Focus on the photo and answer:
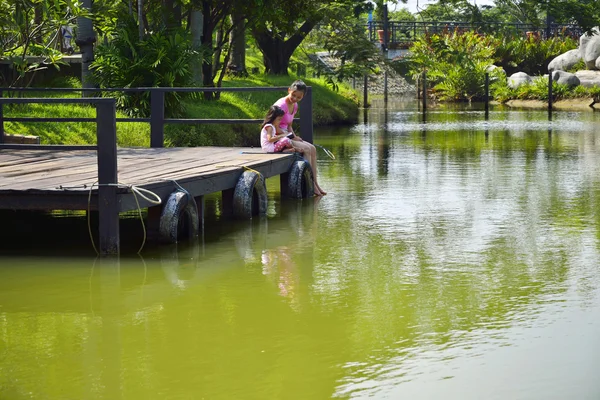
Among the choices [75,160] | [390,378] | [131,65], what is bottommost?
[390,378]

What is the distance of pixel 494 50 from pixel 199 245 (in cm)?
4641

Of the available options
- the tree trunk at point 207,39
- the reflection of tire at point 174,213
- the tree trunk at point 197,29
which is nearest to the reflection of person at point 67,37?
the tree trunk at point 197,29

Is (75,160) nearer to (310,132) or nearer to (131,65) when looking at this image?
(310,132)

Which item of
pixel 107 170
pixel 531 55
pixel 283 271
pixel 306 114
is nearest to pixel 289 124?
pixel 306 114

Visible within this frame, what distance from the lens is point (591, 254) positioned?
10297mm

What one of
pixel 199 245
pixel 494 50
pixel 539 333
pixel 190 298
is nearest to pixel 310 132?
pixel 199 245

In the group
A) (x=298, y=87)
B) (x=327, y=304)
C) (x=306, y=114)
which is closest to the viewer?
(x=327, y=304)

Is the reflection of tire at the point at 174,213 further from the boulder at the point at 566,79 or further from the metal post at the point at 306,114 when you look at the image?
the boulder at the point at 566,79

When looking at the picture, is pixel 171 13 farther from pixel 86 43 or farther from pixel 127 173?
pixel 127 173

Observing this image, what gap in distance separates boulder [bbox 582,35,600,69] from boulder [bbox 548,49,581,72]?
43.7 inches

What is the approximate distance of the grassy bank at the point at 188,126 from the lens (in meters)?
17.5

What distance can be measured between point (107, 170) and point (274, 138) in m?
4.64

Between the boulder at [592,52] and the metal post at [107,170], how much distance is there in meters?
43.1

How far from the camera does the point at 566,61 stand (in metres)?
52.8
